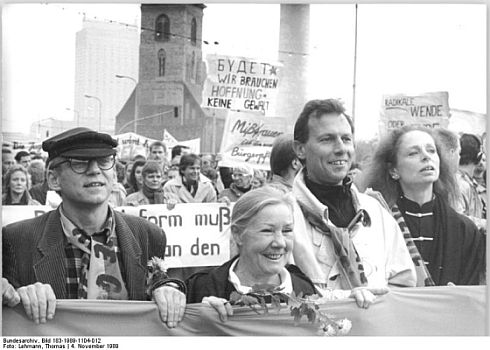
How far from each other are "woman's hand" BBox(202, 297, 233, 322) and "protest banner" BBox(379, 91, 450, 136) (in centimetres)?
143

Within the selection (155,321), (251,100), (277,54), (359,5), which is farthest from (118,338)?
(359,5)

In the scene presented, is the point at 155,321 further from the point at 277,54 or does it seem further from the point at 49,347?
the point at 277,54

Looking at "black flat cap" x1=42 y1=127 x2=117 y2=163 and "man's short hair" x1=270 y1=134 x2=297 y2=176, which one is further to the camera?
"man's short hair" x1=270 y1=134 x2=297 y2=176

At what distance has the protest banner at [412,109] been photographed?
5.31m

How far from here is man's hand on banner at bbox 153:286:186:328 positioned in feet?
17.0

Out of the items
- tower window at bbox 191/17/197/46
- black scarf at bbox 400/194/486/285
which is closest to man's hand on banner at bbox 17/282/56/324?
tower window at bbox 191/17/197/46

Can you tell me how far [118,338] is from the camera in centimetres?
527

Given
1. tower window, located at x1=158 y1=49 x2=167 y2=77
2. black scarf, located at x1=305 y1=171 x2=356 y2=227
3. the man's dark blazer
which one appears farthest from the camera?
black scarf, located at x1=305 y1=171 x2=356 y2=227

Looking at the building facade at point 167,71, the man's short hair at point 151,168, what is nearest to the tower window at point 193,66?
the building facade at point 167,71

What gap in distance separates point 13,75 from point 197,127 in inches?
45.9

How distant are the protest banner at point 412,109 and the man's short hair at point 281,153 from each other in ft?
1.89

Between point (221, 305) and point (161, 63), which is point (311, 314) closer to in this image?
point (221, 305)

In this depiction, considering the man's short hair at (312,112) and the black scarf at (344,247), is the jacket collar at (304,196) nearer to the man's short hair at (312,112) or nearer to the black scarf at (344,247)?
the black scarf at (344,247)

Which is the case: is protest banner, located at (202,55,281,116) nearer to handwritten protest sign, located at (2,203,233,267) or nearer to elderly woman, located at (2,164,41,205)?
handwritten protest sign, located at (2,203,233,267)
